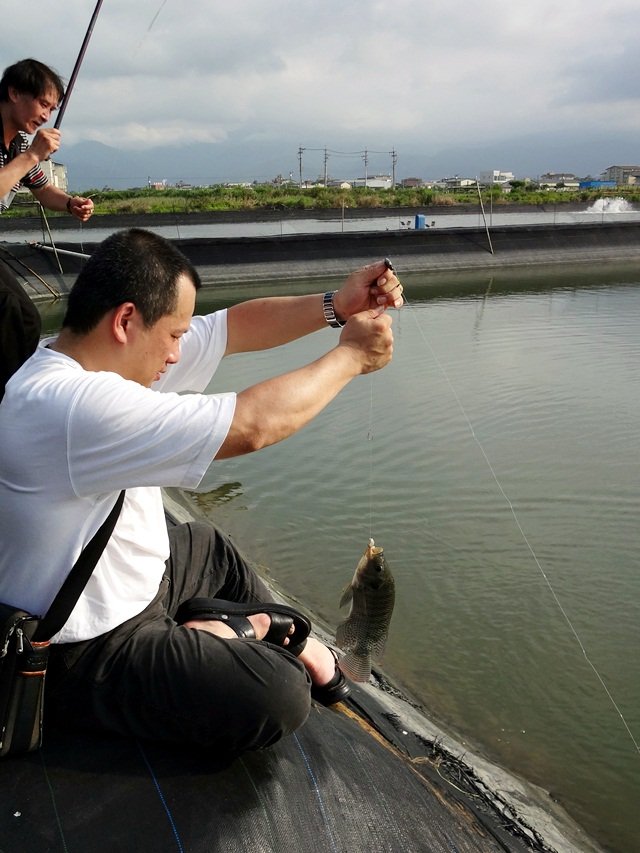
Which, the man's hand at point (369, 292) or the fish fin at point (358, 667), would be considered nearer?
the man's hand at point (369, 292)

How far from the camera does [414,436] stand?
25.4 feet

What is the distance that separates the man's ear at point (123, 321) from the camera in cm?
217

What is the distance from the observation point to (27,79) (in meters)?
3.60

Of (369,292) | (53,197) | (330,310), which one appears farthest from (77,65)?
(369,292)

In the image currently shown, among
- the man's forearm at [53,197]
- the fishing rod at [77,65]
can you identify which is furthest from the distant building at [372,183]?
the man's forearm at [53,197]

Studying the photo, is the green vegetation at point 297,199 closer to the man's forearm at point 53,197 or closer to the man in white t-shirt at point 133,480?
the man's forearm at point 53,197

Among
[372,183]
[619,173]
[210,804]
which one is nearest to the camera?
[210,804]

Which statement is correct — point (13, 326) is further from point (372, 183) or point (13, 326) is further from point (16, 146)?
point (372, 183)

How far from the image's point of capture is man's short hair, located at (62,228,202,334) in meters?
2.18

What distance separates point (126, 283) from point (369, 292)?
107 centimetres

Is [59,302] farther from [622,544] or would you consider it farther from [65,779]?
[65,779]

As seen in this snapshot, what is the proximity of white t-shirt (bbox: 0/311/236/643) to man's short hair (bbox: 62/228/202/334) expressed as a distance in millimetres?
157

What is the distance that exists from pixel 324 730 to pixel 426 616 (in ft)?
7.14

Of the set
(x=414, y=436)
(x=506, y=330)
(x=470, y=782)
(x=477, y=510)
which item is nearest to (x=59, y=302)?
(x=506, y=330)
